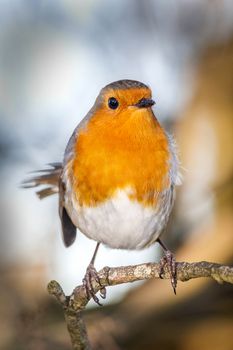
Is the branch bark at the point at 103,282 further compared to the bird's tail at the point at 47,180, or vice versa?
the bird's tail at the point at 47,180

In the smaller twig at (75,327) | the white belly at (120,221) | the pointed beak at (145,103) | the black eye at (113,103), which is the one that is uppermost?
the black eye at (113,103)

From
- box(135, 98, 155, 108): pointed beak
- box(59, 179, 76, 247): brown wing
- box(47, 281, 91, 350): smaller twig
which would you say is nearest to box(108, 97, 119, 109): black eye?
box(135, 98, 155, 108): pointed beak

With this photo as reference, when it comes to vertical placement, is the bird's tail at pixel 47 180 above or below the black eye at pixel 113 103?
above

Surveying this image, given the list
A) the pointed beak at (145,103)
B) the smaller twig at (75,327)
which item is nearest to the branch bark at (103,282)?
the smaller twig at (75,327)

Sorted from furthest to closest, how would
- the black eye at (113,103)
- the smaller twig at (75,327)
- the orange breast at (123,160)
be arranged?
1. the black eye at (113,103)
2. the orange breast at (123,160)
3. the smaller twig at (75,327)

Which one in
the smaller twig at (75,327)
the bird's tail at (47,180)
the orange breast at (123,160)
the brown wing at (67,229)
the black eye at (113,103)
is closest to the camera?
the smaller twig at (75,327)

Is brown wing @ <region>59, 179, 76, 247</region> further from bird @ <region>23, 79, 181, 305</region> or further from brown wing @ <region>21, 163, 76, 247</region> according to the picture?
bird @ <region>23, 79, 181, 305</region>

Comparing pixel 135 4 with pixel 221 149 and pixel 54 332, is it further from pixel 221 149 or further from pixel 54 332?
pixel 54 332

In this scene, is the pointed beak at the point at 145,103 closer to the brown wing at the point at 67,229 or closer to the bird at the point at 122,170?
the bird at the point at 122,170
